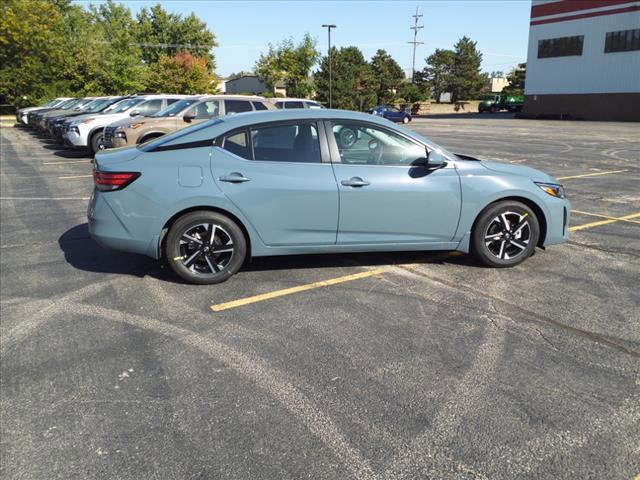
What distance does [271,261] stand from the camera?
5789mm

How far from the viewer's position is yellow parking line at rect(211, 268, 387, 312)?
460cm

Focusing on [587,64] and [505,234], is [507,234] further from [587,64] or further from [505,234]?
[587,64]

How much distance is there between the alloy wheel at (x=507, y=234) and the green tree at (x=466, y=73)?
323ft

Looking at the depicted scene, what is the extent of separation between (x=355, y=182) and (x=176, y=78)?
46526mm

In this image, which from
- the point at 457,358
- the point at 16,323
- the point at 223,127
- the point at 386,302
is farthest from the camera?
the point at 223,127

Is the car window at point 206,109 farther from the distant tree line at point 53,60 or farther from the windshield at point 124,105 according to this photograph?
the distant tree line at point 53,60

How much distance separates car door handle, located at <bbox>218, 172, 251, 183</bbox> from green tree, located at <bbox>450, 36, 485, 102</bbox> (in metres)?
99.5

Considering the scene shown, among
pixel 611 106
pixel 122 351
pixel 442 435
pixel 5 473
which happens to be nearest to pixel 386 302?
pixel 442 435

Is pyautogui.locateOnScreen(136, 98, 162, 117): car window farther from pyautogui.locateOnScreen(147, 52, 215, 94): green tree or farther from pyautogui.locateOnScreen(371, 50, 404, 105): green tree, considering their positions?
pyautogui.locateOnScreen(371, 50, 404, 105): green tree

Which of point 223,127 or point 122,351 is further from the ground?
point 223,127

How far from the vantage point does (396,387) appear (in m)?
3.30

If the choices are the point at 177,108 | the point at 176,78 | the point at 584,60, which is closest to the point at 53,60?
the point at 176,78

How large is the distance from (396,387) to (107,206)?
316cm

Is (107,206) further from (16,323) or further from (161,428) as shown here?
(161,428)
